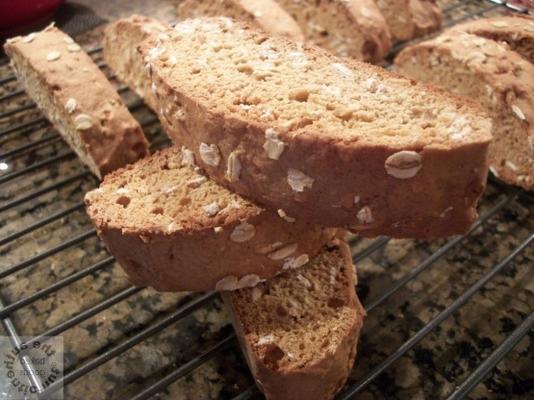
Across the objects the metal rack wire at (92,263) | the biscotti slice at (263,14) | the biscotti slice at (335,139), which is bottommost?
the metal rack wire at (92,263)

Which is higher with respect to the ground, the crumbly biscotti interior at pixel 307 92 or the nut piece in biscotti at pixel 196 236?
the crumbly biscotti interior at pixel 307 92

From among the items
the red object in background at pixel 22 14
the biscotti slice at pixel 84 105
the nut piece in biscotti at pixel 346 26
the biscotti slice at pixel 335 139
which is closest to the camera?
the biscotti slice at pixel 335 139

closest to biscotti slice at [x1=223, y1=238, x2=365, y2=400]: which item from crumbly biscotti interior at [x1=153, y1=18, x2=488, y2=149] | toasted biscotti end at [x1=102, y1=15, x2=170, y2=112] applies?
crumbly biscotti interior at [x1=153, y1=18, x2=488, y2=149]

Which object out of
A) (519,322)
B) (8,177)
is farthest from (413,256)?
(8,177)

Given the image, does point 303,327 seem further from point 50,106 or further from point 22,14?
point 22,14

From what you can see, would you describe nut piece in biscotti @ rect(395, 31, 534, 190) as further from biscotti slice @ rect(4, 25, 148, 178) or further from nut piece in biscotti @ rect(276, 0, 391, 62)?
biscotti slice @ rect(4, 25, 148, 178)

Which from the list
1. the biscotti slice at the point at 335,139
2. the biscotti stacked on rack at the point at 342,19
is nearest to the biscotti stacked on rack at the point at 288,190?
the biscotti slice at the point at 335,139

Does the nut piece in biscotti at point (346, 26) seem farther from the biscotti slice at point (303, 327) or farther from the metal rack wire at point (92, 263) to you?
the biscotti slice at point (303, 327)
